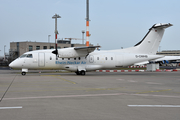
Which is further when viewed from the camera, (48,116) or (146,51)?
(146,51)

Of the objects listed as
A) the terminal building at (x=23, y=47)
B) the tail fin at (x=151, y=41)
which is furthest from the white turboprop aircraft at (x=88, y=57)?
the terminal building at (x=23, y=47)

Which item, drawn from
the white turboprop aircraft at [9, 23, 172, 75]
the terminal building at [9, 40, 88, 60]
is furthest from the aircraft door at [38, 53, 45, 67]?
the terminal building at [9, 40, 88, 60]

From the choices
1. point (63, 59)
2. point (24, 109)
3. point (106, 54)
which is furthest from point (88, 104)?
point (106, 54)

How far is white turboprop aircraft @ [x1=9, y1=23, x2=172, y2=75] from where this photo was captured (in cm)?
2573

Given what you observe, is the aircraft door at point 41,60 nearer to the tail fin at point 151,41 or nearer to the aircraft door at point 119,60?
the aircraft door at point 119,60

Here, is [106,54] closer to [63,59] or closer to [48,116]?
[63,59]

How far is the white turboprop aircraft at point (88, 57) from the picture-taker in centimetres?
2573

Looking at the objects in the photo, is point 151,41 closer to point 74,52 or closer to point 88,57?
point 88,57

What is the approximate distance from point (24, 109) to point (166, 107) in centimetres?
532

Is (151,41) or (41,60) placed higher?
(151,41)

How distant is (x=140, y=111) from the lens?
23.3ft

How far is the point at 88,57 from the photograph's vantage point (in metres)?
27.2

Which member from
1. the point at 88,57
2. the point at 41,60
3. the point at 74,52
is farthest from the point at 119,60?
the point at 41,60

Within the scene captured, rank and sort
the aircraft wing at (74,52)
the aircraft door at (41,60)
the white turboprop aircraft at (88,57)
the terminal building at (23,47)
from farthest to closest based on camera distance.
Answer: the terminal building at (23,47)
the aircraft door at (41,60)
the white turboprop aircraft at (88,57)
the aircraft wing at (74,52)
